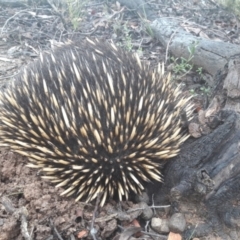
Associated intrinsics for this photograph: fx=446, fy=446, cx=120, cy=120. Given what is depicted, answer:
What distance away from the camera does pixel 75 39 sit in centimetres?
509

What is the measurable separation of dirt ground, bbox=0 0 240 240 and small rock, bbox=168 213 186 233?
98 millimetres

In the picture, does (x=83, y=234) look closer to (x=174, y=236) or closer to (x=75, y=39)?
(x=174, y=236)

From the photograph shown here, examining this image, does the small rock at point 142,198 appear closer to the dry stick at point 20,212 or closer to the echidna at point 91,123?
the echidna at point 91,123

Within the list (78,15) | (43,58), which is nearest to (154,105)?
(43,58)

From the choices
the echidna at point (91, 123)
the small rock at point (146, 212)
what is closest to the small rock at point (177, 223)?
the small rock at point (146, 212)

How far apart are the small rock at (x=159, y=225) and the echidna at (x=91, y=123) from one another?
235 millimetres

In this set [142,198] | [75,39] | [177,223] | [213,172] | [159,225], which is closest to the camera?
[213,172]

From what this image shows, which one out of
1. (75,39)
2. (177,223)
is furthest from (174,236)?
(75,39)

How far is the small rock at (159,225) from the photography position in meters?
A: 2.94

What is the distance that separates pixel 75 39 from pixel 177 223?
2.88m

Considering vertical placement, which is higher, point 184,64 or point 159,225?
point 184,64

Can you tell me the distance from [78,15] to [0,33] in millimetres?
952

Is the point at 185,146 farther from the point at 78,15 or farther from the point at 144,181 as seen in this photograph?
the point at 78,15

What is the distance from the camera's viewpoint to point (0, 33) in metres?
5.31
